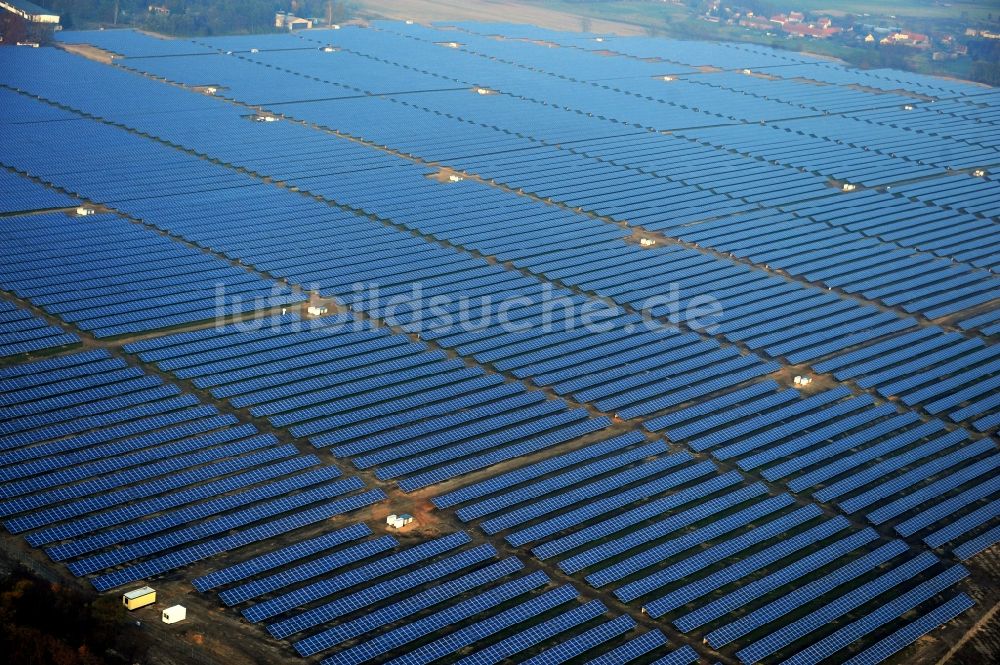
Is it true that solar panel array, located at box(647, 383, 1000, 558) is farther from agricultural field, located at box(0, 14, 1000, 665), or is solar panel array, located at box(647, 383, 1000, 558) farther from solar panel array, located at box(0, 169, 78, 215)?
solar panel array, located at box(0, 169, 78, 215)

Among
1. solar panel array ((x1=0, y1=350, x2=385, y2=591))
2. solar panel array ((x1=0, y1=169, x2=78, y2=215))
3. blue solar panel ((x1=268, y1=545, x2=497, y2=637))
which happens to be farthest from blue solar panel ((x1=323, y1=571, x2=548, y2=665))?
solar panel array ((x1=0, y1=169, x2=78, y2=215))

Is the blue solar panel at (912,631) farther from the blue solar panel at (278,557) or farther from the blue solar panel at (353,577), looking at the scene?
the blue solar panel at (278,557)

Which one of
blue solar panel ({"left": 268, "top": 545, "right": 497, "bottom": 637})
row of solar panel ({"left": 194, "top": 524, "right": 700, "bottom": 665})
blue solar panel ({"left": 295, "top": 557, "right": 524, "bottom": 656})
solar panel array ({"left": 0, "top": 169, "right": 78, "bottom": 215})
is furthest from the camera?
solar panel array ({"left": 0, "top": 169, "right": 78, "bottom": 215})

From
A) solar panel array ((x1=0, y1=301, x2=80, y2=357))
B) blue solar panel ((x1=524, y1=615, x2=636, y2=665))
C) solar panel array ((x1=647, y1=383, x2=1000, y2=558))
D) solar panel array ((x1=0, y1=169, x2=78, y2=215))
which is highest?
solar panel array ((x1=0, y1=169, x2=78, y2=215))

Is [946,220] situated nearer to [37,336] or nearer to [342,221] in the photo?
[342,221]

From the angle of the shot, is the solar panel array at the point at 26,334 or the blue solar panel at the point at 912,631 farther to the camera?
the solar panel array at the point at 26,334

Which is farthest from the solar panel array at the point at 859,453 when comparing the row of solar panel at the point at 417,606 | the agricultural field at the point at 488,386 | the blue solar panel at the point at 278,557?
the blue solar panel at the point at 278,557
